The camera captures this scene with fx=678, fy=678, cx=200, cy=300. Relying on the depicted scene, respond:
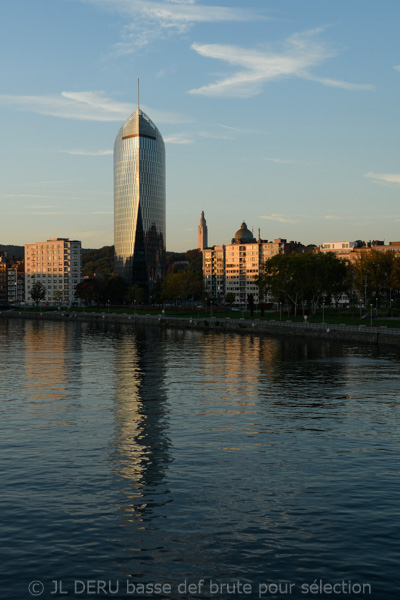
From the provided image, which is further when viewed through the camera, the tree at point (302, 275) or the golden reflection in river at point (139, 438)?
the tree at point (302, 275)

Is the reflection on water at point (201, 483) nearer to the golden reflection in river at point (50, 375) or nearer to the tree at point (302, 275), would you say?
the golden reflection in river at point (50, 375)

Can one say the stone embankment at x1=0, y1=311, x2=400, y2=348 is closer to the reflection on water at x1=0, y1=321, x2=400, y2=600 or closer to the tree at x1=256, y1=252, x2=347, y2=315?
the tree at x1=256, y1=252, x2=347, y2=315

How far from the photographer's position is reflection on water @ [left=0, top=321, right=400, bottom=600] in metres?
22.7

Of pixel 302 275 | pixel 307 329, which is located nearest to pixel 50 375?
pixel 307 329

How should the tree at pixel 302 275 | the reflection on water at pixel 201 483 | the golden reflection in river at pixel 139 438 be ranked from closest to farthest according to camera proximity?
the reflection on water at pixel 201 483, the golden reflection in river at pixel 139 438, the tree at pixel 302 275

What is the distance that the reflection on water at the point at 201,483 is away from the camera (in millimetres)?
22672

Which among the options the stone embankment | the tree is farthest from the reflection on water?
the tree

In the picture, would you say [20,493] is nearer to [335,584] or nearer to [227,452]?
[227,452]

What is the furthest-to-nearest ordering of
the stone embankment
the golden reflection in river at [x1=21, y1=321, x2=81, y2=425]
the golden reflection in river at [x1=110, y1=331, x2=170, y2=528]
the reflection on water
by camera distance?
the stone embankment < the golden reflection in river at [x1=21, y1=321, x2=81, y2=425] < the golden reflection in river at [x1=110, y1=331, x2=170, y2=528] < the reflection on water

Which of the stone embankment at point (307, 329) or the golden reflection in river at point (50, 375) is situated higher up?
the stone embankment at point (307, 329)

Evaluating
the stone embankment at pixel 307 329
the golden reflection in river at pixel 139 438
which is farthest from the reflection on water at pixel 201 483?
the stone embankment at pixel 307 329

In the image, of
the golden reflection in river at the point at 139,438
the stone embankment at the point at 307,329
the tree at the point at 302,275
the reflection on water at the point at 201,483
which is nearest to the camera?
the reflection on water at the point at 201,483

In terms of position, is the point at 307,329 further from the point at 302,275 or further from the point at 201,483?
the point at 201,483

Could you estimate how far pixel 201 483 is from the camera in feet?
104
